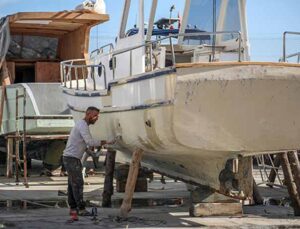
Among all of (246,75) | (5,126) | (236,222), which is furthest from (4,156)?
(246,75)

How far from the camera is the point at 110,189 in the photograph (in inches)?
419

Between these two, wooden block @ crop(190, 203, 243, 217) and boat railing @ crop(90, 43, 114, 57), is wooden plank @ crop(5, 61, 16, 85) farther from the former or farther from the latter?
wooden block @ crop(190, 203, 243, 217)

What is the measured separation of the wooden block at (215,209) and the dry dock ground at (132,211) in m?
0.12

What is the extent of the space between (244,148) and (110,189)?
3.29m

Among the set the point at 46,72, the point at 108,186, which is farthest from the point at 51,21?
the point at 108,186

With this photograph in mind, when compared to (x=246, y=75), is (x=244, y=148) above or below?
below

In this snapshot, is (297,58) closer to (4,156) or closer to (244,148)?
(244,148)

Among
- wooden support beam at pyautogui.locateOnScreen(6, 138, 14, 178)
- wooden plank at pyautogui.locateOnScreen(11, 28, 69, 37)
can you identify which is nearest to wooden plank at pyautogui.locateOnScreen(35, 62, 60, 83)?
wooden plank at pyautogui.locateOnScreen(11, 28, 69, 37)

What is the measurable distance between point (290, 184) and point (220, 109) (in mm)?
2806

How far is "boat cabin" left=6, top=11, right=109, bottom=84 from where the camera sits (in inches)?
621

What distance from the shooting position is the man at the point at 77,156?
8984mm

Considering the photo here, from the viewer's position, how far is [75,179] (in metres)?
9.00

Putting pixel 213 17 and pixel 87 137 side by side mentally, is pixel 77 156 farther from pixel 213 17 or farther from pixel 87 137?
pixel 213 17

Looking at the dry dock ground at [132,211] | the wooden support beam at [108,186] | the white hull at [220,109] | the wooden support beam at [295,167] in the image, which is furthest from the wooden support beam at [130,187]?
the wooden support beam at [295,167]
